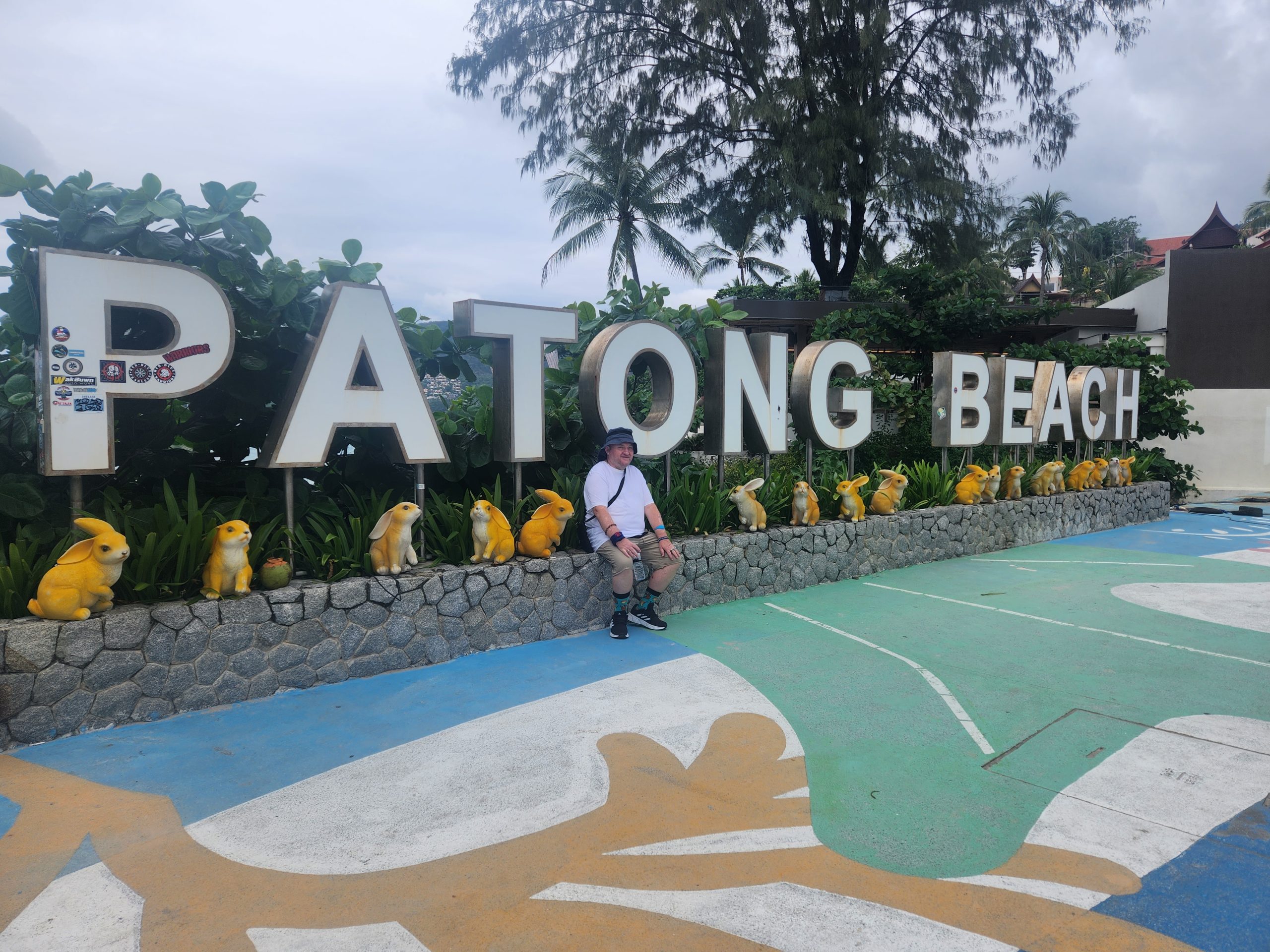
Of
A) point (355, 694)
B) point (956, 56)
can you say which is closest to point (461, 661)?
point (355, 694)

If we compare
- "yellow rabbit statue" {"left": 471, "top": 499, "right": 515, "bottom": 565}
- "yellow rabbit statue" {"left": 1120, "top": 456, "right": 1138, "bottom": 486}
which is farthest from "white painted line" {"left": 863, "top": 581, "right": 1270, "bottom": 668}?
"yellow rabbit statue" {"left": 1120, "top": 456, "right": 1138, "bottom": 486}

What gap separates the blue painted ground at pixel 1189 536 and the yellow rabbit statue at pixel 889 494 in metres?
3.33

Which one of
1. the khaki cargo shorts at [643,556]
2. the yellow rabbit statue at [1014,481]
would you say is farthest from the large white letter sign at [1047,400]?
the khaki cargo shorts at [643,556]

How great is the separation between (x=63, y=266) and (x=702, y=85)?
57.5ft

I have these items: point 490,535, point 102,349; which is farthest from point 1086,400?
point 102,349

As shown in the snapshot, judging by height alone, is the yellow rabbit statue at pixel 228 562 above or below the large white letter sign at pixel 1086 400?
below

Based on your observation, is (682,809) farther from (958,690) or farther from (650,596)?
(650,596)

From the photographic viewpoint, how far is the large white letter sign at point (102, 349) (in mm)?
4219

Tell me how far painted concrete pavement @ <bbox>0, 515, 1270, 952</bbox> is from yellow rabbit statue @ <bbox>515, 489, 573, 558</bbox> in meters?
0.83

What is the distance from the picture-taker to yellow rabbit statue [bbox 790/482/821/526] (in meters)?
7.92

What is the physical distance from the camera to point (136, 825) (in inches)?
127

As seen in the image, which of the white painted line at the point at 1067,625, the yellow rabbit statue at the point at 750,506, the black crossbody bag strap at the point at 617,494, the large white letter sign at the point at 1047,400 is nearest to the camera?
the white painted line at the point at 1067,625

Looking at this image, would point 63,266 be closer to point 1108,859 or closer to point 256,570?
point 256,570

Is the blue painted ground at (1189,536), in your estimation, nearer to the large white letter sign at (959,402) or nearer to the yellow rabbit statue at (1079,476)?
the yellow rabbit statue at (1079,476)
